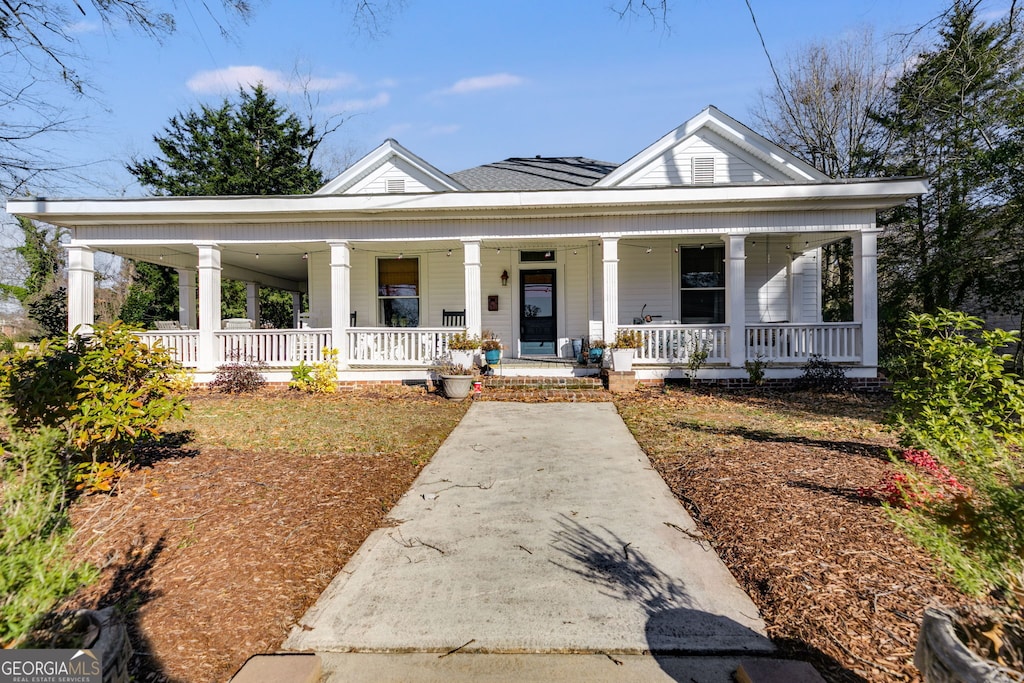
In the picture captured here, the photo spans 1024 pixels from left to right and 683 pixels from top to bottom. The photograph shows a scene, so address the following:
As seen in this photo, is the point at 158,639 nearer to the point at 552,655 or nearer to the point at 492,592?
the point at 492,592

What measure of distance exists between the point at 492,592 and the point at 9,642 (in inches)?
80.2

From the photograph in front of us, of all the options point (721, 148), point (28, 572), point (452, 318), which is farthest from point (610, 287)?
point (28, 572)

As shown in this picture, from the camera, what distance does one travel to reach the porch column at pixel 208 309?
10.5 meters

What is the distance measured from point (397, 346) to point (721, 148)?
8898 millimetres

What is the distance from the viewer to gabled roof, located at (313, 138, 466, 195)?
12.4m

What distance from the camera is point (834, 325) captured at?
9914 millimetres

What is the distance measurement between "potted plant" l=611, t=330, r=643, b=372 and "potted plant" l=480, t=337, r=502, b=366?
7.58 feet

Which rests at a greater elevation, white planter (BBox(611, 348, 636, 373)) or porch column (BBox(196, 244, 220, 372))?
porch column (BBox(196, 244, 220, 372))

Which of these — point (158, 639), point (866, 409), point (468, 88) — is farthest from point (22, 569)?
point (468, 88)

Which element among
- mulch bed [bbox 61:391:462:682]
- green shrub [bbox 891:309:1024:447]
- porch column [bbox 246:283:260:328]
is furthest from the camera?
porch column [bbox 246:283:260:328]

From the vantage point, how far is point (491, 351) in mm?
10438

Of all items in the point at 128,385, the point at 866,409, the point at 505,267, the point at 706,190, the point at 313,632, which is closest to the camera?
the point at 313,632

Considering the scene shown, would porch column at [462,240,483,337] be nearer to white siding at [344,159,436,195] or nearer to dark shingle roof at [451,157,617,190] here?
white siding at [344,159,436,195]

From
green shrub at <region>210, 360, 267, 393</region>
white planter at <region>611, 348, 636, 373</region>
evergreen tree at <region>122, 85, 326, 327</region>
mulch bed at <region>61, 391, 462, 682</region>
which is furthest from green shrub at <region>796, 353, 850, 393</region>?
evergreen tree at <region>122, 85, 326, 327</region>
